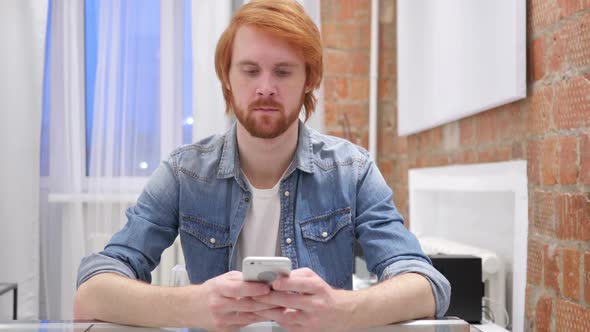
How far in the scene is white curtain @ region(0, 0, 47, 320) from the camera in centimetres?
287

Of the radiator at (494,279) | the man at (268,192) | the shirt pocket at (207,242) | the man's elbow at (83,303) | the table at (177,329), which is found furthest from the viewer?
the radiator at (494,279)

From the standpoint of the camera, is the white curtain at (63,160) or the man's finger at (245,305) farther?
the white curtain at (63,160)

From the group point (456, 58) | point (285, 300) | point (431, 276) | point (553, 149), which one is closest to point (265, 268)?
point (285, 300)

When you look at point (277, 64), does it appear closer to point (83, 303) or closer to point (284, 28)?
point (284, 28)

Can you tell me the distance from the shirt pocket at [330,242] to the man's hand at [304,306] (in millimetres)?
504

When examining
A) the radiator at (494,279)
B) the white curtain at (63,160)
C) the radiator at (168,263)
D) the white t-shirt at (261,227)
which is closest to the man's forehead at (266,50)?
the white t-shirt at (261,227)

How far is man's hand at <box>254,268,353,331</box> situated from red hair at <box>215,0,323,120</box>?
2.12 ft

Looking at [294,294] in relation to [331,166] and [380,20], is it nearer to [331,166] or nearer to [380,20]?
[331,166]

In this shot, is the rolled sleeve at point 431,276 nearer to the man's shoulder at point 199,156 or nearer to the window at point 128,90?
the man's shoulder at point 199,156

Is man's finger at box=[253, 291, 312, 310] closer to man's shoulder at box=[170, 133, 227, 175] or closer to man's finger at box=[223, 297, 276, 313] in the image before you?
man's finger at box=[223, 297, 276, 313]

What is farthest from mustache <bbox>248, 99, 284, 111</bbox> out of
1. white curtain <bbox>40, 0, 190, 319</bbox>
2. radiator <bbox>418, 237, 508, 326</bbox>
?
white curtain <bbox>40, 0, 190, 319</bbox>

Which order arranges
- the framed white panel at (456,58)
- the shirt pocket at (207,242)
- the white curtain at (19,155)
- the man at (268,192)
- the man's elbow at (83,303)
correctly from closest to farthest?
the man's elbow at (83,303) → the man at (268,192) → the shirt pocket at (207,242) → the framed white panel at (456,58) → the white curtain at (19,155)

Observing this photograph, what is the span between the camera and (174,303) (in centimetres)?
94

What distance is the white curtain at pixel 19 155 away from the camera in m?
2.87
